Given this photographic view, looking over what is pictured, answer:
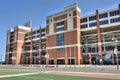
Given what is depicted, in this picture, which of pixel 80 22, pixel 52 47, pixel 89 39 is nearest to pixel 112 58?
pixel 89 39

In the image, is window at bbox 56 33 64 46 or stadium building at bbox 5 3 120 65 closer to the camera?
stadium building at bbox 5 3 120 65

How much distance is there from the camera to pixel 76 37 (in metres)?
72.2

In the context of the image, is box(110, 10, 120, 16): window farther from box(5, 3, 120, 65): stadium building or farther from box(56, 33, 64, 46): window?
box(56, 33, 64, 46): window

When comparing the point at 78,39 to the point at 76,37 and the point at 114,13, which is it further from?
the point at 114,13

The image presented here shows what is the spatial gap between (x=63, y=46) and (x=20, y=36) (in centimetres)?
4125

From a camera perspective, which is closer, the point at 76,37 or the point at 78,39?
the point at 76,37

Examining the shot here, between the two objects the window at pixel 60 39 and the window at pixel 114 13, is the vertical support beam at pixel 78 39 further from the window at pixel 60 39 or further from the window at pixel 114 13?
the window at pixel 114 13

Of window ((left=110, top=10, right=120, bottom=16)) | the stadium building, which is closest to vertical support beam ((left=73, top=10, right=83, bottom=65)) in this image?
the stadium building

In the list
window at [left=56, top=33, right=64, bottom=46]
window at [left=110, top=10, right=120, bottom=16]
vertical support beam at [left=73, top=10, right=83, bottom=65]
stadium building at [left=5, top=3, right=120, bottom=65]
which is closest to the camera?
window at [left=110, top=10, right=120, bottom=16]

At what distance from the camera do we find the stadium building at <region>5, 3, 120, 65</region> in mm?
65500

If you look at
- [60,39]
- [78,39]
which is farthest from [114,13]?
[60,39]

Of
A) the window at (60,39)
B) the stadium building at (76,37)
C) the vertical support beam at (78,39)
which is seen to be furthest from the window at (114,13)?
the window at (60,39)

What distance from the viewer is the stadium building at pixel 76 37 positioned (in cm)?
6550

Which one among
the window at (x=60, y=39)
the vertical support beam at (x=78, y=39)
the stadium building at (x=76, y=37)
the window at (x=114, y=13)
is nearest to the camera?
the window at (x=114, y=13)
